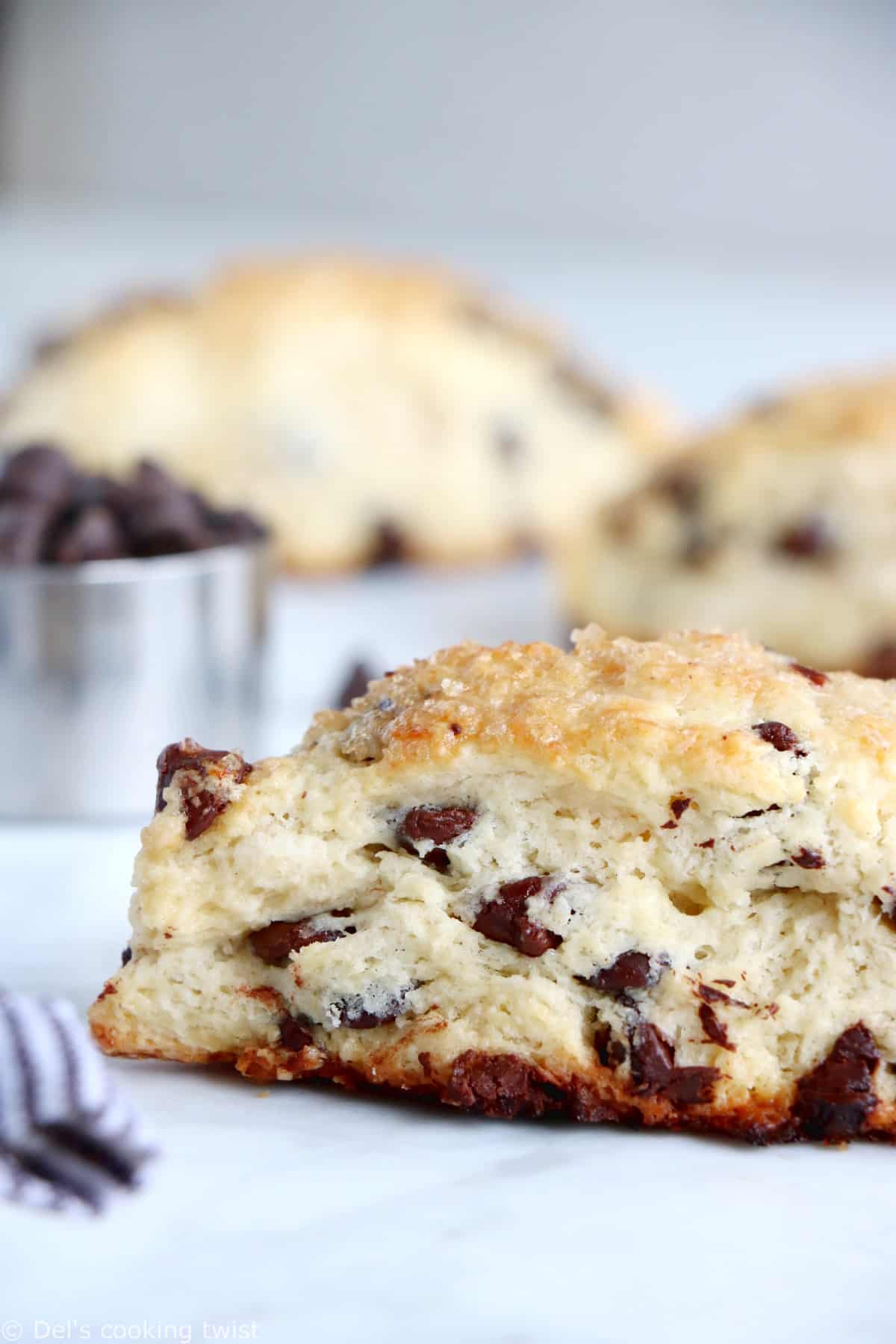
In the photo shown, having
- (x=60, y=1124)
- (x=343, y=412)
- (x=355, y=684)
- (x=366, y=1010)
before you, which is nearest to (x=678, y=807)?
(x=366, y=1010)

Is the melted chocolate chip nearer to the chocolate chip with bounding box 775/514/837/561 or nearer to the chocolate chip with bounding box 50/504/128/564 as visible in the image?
the chocolate chip with bounding box 50/504/128/564

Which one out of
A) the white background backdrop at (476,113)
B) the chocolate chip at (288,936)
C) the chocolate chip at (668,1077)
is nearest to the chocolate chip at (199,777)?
the chocolate chip at (288,936)

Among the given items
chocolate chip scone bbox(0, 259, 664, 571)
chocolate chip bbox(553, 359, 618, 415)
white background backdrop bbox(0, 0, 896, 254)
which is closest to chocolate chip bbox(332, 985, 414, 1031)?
chocolate chip scone bbox(0, 259, 664, 571)

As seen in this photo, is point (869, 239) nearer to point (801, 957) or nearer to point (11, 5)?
point (11, 5)

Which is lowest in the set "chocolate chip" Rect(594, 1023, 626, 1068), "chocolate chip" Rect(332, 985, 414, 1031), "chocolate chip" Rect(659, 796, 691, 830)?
"chocolate chip" Rect(594, 1023, 626, 1068)

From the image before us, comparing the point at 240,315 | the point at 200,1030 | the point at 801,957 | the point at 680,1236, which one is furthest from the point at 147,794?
the point at 240,315

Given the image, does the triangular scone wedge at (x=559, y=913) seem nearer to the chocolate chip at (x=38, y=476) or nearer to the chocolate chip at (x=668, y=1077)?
the chocolate chip at (x=668, y=1077)

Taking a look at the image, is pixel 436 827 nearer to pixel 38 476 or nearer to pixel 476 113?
pixel 38 476

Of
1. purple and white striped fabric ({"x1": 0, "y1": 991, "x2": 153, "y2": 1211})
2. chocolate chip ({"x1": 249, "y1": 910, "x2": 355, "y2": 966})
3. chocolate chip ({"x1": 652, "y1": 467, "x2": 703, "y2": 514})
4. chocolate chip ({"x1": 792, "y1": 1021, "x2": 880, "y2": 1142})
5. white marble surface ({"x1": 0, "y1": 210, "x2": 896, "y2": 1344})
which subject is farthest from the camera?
chocolate chip ({"x1": 652, "y1": 467, "x2": 703, "y2": 514})
